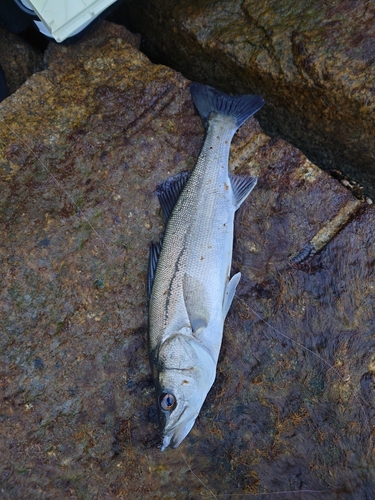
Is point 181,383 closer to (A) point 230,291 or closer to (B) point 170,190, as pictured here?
(A) point 230,291

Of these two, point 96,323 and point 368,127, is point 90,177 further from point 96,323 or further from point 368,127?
point 368,127

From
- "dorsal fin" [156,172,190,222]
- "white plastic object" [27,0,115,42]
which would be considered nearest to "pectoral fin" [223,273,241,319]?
"dorsal fin" [156,172,190,222]

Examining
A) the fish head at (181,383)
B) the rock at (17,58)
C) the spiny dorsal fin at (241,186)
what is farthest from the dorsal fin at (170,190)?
the rock at (17,58)

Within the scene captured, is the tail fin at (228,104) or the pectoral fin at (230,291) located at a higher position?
the tail fin at (228,104)

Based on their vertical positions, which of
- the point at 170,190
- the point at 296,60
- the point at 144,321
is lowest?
the point at 144,321

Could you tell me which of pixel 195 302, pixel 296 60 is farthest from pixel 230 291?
pixel 296 60

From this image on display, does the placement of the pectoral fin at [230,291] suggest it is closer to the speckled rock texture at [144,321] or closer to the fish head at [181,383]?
the speckled rock texture at [144,321]

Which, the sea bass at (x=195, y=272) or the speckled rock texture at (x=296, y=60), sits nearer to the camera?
the sea bass at (x=195, y=272)
